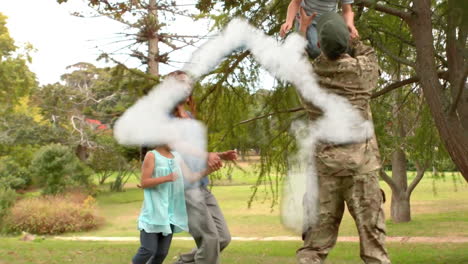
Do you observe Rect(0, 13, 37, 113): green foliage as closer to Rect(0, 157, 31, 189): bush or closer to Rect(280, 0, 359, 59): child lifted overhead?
Rect(0, 157, 31, 189): bush

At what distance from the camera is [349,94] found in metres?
3.52

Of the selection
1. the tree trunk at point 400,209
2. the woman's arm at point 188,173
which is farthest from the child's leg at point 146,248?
the tree trunk at point 400,209

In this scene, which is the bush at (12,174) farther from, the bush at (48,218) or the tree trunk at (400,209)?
the tree trunk at (400,209)

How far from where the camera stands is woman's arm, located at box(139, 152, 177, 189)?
440cm

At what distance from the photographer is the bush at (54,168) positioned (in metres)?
27.3

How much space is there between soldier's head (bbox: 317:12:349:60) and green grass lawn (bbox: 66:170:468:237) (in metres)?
10.0

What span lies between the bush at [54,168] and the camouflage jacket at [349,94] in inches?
993

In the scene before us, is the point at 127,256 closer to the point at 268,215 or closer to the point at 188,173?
the point at 188,173

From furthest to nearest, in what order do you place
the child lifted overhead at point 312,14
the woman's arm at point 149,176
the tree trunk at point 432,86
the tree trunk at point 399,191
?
the tree trunk at point 399,191
the tree trunk at point 432,86
the woman's arm at point 149,176
the child lifted overhead at point 312,14

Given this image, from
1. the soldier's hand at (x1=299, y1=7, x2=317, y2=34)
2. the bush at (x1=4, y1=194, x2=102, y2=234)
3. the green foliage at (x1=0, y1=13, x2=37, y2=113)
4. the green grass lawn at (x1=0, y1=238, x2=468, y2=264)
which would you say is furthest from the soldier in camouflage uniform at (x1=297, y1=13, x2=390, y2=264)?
the green foliage at (x1=0, y1=13, x2=37, y2=113)

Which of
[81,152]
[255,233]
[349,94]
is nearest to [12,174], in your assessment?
[81,152]

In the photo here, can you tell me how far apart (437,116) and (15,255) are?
627 cm

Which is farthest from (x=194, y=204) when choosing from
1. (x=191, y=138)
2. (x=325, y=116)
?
(x=325, y=116)

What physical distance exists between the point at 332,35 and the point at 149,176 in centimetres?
184
